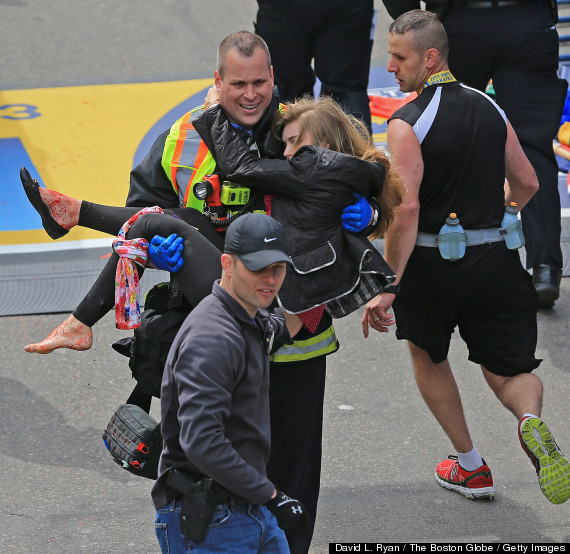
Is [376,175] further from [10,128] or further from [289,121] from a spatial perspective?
[10,128]

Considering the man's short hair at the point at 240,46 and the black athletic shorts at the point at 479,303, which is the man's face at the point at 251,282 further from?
the black athletic shorts at the point at 479,303

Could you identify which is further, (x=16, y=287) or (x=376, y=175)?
(x=16, y=287)

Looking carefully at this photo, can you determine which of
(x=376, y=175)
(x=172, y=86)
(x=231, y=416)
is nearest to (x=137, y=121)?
(x=172, y=86)

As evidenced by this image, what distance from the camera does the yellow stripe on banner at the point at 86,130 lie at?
305 inches

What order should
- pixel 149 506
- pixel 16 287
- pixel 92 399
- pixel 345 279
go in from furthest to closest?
pixel 16 287, pixel 92 399, pixel 149 506, pixel 345 279

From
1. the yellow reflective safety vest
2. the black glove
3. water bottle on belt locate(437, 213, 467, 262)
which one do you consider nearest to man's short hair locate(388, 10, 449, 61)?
water bottle on belt locate(437, 213, 467, 262)

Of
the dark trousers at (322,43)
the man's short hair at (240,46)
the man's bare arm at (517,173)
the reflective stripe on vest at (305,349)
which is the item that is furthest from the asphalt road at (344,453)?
the man's short hair at (240,46)

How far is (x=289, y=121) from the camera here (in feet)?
12.5

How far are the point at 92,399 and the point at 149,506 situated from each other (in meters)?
1.03

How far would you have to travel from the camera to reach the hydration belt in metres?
4.48

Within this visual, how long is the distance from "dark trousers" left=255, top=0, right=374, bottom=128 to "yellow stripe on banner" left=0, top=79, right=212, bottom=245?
61.1 inches

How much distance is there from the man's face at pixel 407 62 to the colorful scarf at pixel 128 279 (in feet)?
5.05

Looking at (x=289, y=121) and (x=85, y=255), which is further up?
(x=289, y=121)

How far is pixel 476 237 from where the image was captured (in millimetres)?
4488
